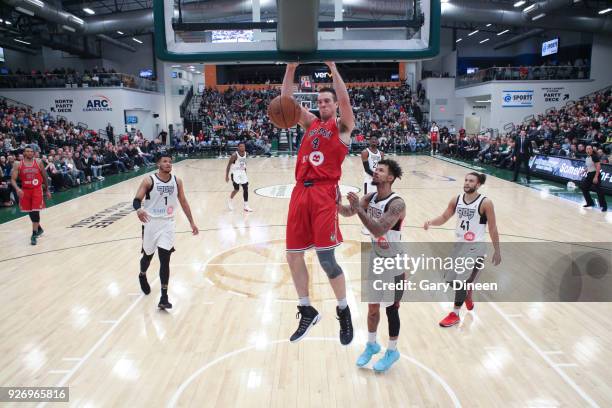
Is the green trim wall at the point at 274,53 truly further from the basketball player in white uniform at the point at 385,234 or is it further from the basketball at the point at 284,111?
the basketball player in white uniform at the point at 385,234

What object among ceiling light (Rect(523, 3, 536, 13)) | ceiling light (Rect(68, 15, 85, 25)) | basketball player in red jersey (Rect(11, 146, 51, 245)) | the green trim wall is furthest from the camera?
ceiling light (Rect(68, 15, 85, 25))

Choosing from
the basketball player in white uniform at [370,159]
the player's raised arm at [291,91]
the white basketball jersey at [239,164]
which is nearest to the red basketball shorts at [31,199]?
the white basketball jersey at [239,164]

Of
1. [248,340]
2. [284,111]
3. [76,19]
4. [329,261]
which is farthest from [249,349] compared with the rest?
[76,19]

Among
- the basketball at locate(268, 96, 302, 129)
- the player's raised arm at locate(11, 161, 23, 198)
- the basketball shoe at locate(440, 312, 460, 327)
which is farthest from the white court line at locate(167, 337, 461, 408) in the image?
the player's raised arm at locate(11, 161, 23, 198)

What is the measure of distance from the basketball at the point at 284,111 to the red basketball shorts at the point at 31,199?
7111 mm

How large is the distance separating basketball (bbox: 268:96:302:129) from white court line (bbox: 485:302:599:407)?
10.5 feet

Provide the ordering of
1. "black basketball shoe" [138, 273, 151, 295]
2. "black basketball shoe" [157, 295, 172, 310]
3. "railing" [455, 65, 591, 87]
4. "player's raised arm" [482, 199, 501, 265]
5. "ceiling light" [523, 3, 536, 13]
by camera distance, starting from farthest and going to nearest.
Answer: "railing" [455, 65, 591, 87]
"ceiling light" [523, 3, 536, 13]
"black basketball shoe" [138, 273, 151, 295]
"black basketball shoe" [157, 295, 172, 310]
"player's raised arm" [482, 199, 501, 265]

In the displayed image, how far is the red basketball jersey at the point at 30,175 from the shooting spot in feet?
28.4

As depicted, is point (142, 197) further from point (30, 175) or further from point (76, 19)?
point (76, 19)

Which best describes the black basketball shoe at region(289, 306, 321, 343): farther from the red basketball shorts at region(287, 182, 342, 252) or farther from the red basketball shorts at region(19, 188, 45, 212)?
the red basketball shorts at region(19, 188, 45, 212)

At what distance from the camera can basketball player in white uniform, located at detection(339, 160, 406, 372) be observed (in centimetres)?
395

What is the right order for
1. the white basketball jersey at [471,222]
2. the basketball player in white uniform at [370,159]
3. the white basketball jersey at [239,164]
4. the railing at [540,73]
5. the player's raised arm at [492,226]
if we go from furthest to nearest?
1. the railing at [540,73]
2. the white basketball jersey at [239,164]
3. the basketball player in white uniform at [370,159]
4. the white basketball jersey at [471,222]
5. the player's raised arm at [492,226]

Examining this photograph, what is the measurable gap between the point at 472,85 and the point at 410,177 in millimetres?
14396

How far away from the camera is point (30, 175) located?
28.6ft
